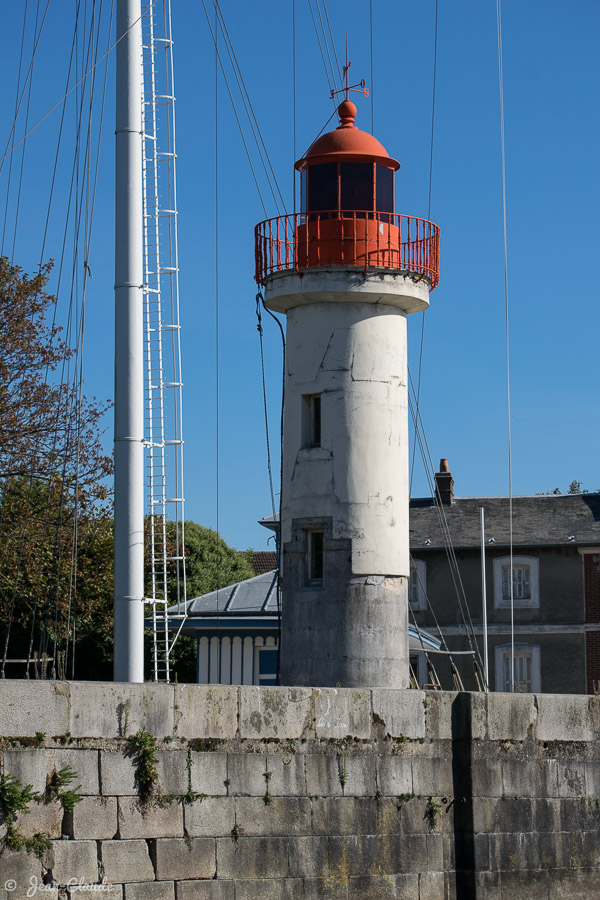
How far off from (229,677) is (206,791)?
11488 mm

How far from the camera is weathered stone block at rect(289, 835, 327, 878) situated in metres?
12.8

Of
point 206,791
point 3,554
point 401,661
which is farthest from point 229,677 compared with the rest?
point 206,791

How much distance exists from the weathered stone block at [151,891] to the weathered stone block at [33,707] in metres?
1.55

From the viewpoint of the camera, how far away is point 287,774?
1291cm

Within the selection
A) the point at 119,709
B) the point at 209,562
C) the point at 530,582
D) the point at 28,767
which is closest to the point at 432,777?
the point at 119,709

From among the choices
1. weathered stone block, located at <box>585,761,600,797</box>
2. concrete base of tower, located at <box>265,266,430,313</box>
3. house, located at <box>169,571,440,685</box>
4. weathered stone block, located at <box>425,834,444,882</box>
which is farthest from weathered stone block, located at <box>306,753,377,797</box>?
house, located at <box>169,571,440,685</box>

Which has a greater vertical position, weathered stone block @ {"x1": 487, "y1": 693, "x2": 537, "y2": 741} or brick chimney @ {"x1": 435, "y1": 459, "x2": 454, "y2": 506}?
brick chimney @ {"x1": 435, "y1": 459, "x2": 454, "y2": 506}

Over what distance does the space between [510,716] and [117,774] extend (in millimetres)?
5103

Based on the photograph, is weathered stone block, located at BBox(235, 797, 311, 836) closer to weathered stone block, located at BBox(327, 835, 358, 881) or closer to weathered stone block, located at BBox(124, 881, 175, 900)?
weathered stone block, located at BBox(327, 835, 358, 881)

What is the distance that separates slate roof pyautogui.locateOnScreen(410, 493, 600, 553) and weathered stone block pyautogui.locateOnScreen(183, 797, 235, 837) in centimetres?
2495

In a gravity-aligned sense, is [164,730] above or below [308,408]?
below

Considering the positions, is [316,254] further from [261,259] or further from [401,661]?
[401,661]

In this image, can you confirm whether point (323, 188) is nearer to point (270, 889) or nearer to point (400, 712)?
point (400, 712)

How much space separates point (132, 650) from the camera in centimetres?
1420
